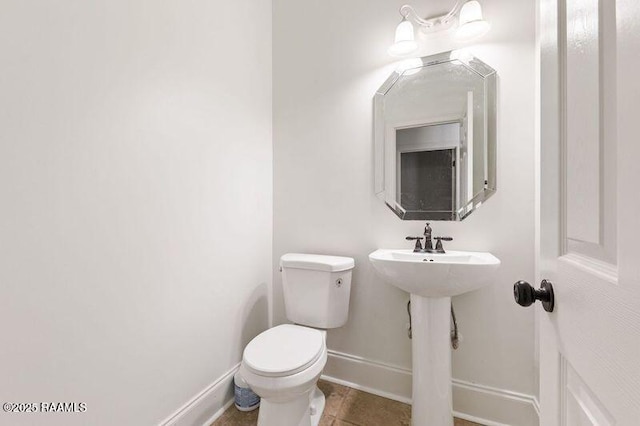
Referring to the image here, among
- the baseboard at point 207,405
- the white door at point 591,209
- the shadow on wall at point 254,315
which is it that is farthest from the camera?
the shadow on wall at point 254,315

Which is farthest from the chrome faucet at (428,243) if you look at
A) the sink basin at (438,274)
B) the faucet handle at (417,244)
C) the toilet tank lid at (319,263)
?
the toilet tank lid at (319,263)

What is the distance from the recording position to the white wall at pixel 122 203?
30.8 inches

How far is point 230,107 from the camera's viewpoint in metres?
1.52

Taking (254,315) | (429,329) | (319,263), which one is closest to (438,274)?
(429,329)

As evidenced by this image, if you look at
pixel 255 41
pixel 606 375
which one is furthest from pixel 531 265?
pixel 255 41

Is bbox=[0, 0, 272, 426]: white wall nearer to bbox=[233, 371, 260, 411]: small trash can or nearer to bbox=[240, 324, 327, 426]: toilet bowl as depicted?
bbox=[233, 371, 260, 411]: small trash can

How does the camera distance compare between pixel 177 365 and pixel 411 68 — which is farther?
pixel 411 68

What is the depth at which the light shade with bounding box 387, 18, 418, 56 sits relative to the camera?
142 cm

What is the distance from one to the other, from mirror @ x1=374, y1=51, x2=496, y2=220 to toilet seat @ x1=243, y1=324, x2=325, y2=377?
80 centimetres

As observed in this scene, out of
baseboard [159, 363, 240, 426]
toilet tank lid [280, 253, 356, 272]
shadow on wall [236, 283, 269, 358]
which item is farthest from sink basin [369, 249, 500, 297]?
baseboard [159, 363, 240, 426]

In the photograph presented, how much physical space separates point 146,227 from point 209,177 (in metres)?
0.39

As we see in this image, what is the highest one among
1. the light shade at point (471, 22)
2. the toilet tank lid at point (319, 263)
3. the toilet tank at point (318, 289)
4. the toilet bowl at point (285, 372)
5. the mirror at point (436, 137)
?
the light shade at point (471, 22)

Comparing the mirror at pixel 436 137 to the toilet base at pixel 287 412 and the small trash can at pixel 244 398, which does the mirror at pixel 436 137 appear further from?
the small trash can at pixel 244 398

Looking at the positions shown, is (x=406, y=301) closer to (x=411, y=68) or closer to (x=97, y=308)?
(x=411, y=68)
